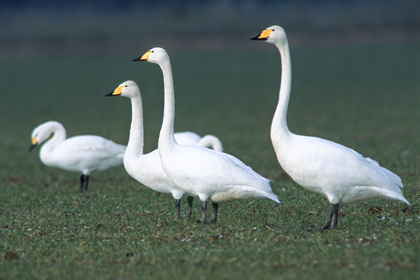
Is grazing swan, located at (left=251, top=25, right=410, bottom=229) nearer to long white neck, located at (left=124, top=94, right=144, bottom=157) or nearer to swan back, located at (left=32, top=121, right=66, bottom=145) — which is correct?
long white neck, located at (left=124, top=94, right=144, bottom=157)

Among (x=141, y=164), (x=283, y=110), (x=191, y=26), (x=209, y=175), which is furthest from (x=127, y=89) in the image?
(x=191, y=26)

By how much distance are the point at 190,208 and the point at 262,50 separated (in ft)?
145

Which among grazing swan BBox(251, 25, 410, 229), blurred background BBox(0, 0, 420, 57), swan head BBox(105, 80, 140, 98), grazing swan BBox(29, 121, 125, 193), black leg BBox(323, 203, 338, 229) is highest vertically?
blurred background BBox(0, 0, 420, 57)

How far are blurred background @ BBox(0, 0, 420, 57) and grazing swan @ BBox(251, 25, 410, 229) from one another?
45.8 meters

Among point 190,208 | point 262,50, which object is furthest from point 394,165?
point 262,50

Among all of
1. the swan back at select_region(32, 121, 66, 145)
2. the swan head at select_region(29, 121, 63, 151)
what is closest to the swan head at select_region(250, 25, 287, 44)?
the swan back at select_region(32, 121, 66, 145)

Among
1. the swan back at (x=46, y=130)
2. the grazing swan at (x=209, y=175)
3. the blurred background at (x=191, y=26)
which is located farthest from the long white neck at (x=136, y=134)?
the blurred background at (x=191, y=26)

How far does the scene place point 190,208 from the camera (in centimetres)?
873

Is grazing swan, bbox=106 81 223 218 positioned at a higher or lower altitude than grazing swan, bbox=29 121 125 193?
higher

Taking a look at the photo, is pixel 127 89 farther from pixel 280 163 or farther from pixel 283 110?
pixel 280 163

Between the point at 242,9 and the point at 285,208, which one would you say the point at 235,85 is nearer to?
the point at 285,208

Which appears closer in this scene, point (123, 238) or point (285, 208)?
point (123, 238)

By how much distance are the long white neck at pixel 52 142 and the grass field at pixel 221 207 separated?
0.57 metres

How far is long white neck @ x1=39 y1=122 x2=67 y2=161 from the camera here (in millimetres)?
11805
